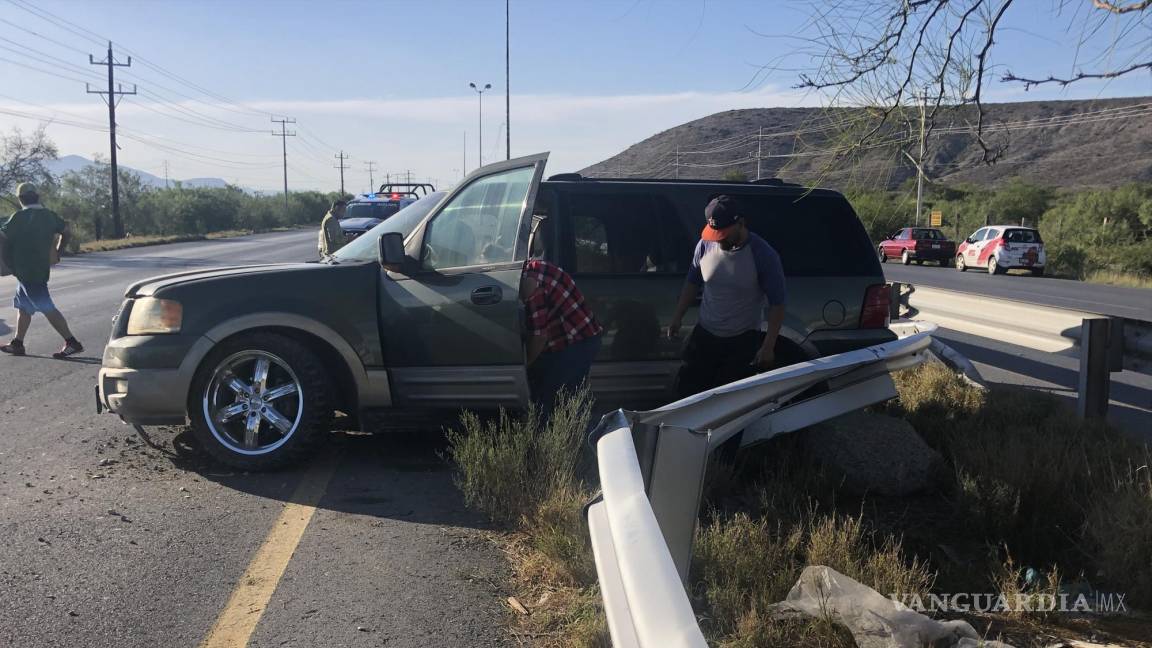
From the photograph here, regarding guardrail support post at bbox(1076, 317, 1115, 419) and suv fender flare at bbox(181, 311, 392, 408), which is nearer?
suv fender flare at bbox(181, 311, 392, 408)

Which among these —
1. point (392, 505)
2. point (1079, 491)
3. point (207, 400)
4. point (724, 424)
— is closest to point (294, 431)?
point (207, 400)

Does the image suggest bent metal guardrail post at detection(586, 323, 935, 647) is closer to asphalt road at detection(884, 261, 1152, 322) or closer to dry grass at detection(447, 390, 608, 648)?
dry grass at detection(447, 390, 608, 648)

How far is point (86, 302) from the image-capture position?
A: 1545cm

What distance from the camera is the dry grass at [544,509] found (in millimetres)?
3717

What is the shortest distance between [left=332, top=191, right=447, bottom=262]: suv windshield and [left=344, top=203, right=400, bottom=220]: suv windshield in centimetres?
1501

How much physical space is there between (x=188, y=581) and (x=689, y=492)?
2.44m

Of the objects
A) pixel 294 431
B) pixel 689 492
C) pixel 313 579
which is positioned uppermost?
pixel 689 492

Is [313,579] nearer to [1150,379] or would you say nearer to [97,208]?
[1150,379]

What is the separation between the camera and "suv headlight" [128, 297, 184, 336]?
559 centimetres

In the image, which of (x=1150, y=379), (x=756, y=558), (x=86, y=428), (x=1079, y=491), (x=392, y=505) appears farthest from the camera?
(x=1150, y=379)

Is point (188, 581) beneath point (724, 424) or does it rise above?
beneath

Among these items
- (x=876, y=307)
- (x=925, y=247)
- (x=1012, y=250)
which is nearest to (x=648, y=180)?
(x=876, y=307)

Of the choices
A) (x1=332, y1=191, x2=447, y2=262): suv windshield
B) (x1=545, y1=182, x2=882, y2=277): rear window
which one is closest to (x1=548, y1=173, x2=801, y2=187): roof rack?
(x1=545, y1=182, x2=882, y2=277): rear window

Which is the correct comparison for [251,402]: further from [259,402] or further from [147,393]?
[147,393]
